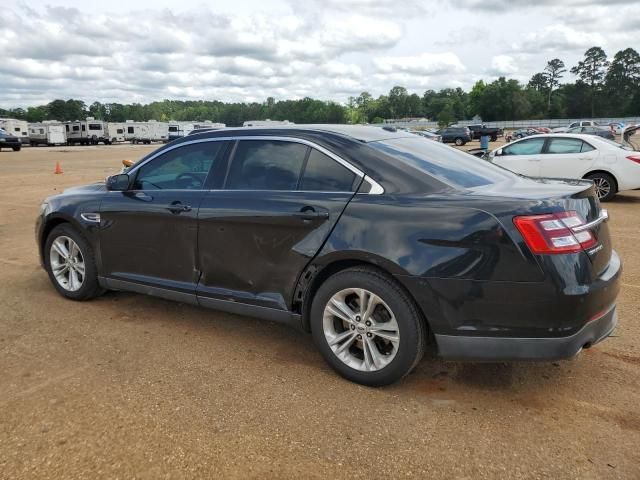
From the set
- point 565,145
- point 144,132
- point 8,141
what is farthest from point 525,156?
point 144,132

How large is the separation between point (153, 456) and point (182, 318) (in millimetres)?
2071

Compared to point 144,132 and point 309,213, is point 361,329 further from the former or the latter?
point 144,132

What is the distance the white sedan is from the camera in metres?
11.0

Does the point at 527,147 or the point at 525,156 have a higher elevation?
the point at 527,147

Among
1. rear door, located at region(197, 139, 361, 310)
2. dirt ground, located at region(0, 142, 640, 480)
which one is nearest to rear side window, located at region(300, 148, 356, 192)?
rear door, located at region(197, 139, 361, 310)

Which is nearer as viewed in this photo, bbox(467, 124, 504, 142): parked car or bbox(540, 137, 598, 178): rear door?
bbox(540, 137, 598, 178): rear door

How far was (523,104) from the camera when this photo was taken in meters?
125

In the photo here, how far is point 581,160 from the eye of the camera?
36.9 ft

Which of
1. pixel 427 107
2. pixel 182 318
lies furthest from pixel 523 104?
pixel 182 318

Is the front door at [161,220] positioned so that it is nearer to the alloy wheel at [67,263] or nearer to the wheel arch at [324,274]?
the alloy wheel at [67,263]

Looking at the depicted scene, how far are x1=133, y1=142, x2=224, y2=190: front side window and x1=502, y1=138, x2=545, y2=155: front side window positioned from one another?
9306 mm

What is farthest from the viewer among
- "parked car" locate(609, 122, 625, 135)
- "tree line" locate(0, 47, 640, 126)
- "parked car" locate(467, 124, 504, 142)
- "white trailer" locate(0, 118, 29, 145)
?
"tree line" locate(0, 47, 640, 126)

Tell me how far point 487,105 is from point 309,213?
13593 centimetres

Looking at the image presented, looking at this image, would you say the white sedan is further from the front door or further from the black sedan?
the front door
